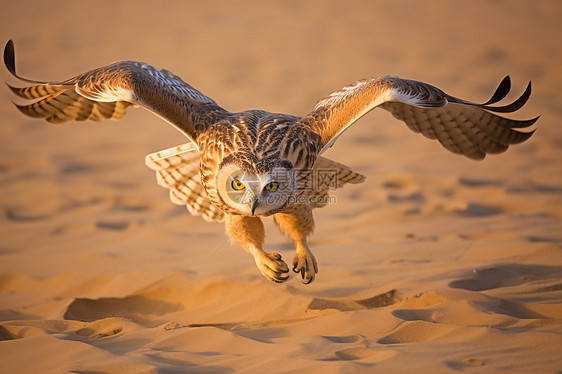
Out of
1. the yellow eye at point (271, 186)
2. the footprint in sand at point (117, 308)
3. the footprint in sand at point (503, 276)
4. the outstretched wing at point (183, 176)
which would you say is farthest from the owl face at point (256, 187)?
the footprint in sand at point (503, 276)

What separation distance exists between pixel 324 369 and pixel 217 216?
2925mm

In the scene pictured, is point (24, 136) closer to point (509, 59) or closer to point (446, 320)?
point (446, 320)

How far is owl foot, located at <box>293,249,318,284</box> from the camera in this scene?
6.00 meters

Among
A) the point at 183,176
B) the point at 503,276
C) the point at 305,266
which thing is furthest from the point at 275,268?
the point at 503,276

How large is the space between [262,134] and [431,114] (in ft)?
5.70

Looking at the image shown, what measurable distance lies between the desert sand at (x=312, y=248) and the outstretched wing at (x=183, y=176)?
75 cm

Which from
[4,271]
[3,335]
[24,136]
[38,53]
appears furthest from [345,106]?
[38,53]

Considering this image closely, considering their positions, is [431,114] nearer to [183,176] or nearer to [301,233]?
[301,233]

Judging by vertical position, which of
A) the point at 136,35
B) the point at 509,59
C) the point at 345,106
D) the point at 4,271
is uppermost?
the point at 136,35

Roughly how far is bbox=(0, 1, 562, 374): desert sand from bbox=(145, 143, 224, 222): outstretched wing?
0.75 meters

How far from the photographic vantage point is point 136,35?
71.8ft

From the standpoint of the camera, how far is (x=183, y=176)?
6469 millimetres

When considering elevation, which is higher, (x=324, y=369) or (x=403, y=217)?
(x=403, y=217)

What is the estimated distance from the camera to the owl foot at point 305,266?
6000mm
